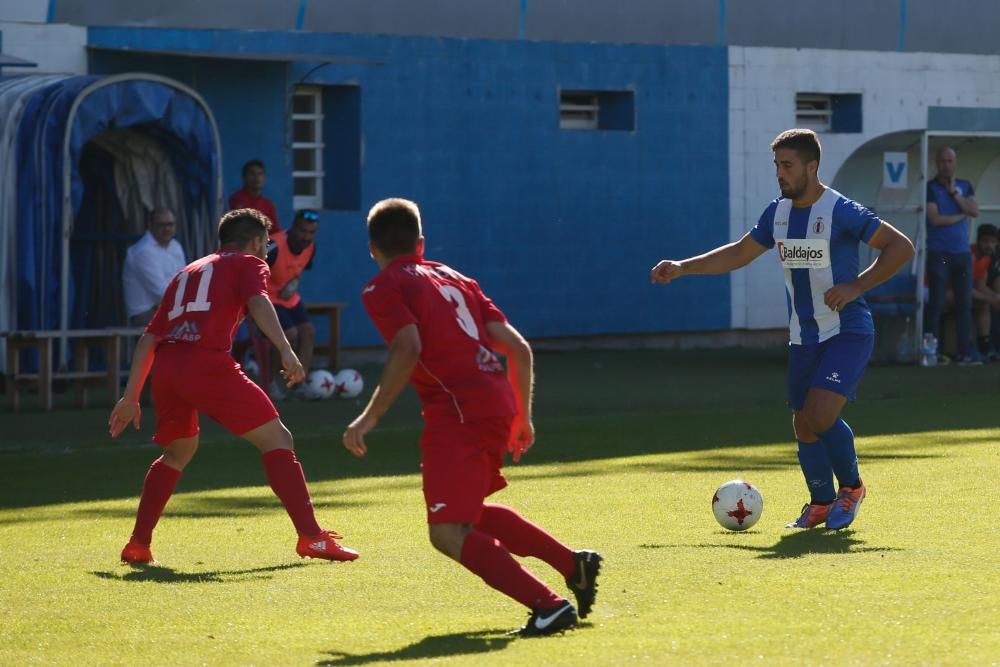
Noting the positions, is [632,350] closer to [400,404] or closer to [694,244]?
[694,244]

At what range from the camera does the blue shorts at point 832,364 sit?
9.30 m

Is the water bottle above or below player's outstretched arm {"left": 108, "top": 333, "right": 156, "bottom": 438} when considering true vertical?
below

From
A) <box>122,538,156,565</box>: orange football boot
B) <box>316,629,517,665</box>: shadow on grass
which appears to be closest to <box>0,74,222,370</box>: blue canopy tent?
<box>122,538,156,565</box>: orange football boot

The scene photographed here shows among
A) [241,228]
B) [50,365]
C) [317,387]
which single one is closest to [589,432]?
[317,387]

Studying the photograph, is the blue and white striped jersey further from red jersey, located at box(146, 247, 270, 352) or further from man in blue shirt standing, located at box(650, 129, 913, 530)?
red jersey, located at box(146, 247, 270, 352)

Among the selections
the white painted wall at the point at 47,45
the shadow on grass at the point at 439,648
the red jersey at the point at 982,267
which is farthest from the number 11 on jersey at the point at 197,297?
the red jersey at the point at 982,267

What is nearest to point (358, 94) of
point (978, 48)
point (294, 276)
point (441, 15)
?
point (441, 15)

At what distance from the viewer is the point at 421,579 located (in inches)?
314

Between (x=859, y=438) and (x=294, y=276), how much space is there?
5.92 meters

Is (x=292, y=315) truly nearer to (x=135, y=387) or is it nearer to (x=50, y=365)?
(x=50, y=365)

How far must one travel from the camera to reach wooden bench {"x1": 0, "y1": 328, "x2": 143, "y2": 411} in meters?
17.0

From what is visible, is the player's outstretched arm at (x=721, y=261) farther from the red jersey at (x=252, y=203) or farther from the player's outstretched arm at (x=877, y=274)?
the red jersey at (x=252, y=203)

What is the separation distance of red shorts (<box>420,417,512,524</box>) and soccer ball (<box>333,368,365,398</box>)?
471 inches

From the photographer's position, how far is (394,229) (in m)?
6.73
